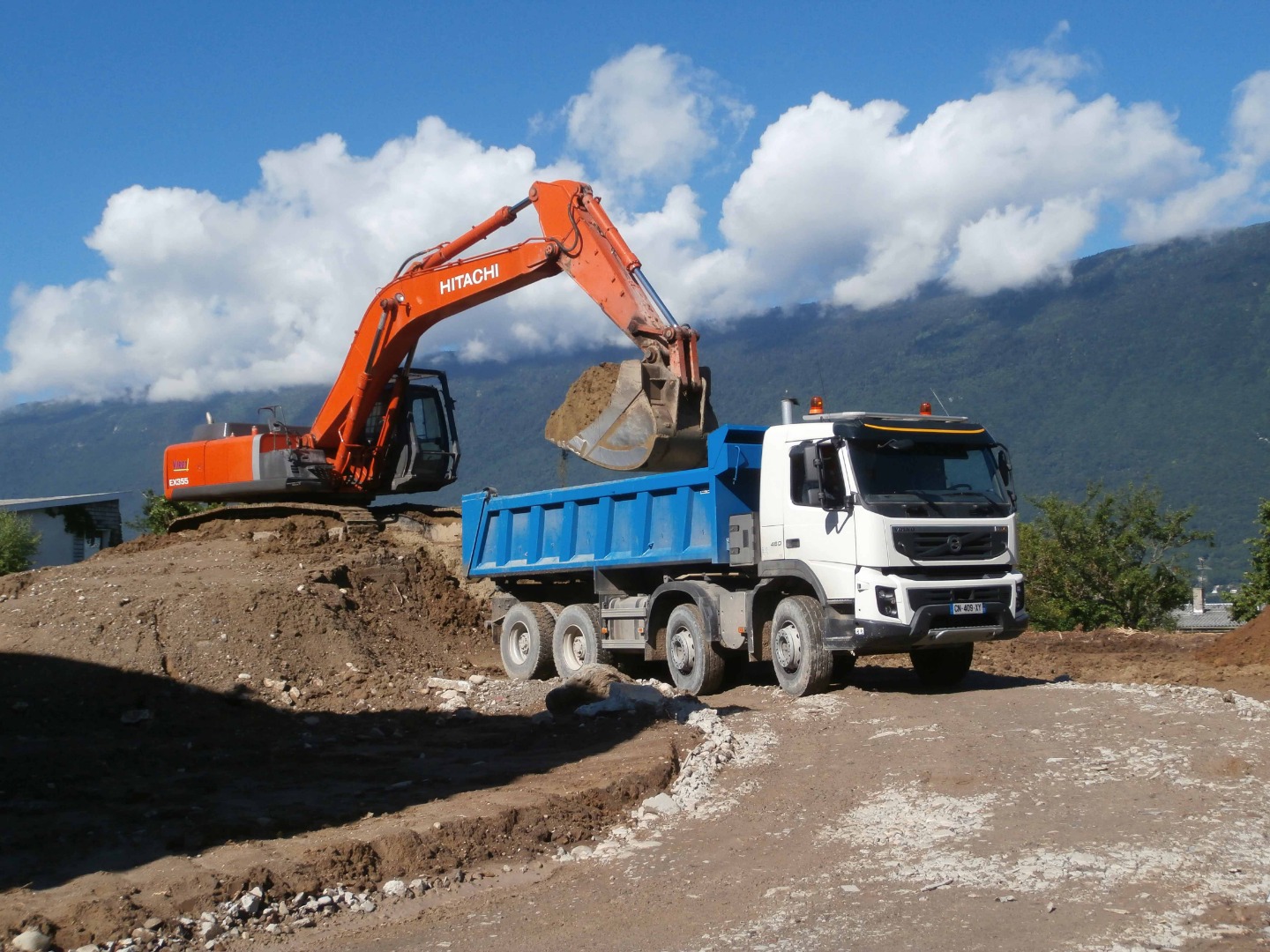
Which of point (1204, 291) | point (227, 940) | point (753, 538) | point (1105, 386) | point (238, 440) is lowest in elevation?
point (227, 940)

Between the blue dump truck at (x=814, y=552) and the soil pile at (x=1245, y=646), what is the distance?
502 centimetres

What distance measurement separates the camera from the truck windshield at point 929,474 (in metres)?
11.3

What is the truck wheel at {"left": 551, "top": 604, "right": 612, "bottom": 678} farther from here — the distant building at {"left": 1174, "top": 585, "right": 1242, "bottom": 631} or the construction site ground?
the distant building at {"left": 1174, "top": 585, "right": 1242, "bottom": 631}

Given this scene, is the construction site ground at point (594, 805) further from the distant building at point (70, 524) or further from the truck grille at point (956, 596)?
the distant building at point (70, 524)

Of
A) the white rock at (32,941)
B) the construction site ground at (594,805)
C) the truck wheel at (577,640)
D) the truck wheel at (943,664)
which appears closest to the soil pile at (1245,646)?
the construction site ground at (594,805)

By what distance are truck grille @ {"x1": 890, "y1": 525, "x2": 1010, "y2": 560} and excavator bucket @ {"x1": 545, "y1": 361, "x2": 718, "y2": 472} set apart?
10.7 feet

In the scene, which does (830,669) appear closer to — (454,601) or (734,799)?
(734,799)

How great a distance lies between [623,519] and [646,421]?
1.23 metres

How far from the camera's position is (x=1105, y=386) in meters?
142

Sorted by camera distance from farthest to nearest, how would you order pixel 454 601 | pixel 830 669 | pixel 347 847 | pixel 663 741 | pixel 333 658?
pixel 454 601, pixel 333 658, pixel 830 669, pixel 663 741, pixel 347 847

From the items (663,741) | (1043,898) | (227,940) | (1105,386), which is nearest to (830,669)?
(663,741)

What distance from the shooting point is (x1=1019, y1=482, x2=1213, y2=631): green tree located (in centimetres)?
3081

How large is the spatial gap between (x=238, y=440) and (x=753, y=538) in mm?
11401

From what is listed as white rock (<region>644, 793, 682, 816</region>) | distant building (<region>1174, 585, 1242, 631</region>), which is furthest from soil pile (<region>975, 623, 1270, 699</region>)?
distant building (<region>1174, 585, 1242, 631</region>)
